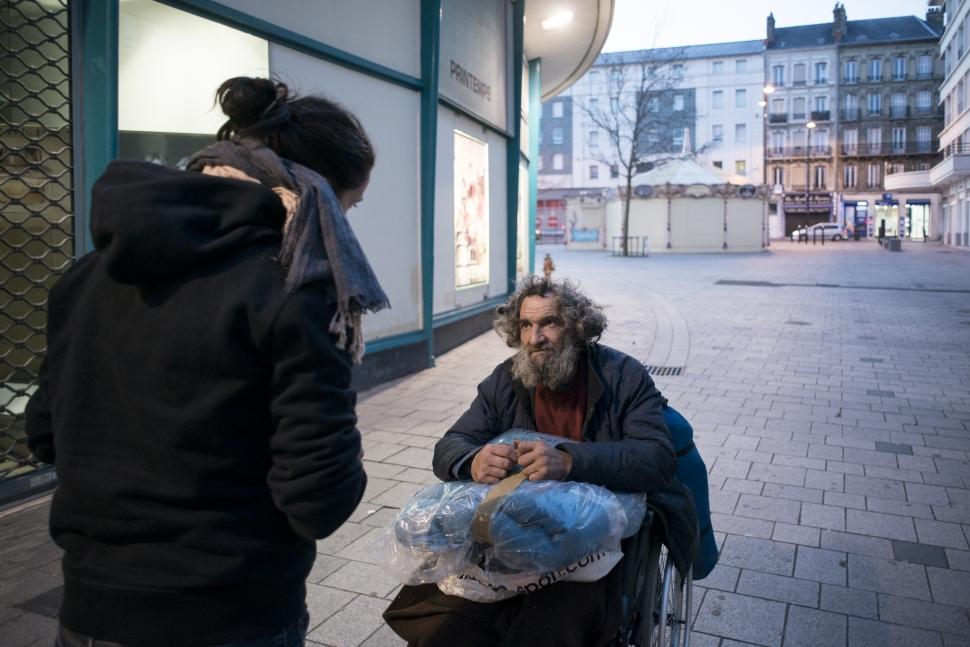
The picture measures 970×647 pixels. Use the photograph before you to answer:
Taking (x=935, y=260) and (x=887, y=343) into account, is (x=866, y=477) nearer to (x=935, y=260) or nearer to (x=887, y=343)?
(x=887, y=343)

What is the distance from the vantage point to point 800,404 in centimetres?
739

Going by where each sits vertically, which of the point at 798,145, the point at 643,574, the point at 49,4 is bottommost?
the point at 643,574

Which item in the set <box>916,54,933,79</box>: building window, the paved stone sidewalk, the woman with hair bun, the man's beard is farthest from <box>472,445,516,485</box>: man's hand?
<box>916,54,933,79</box>: building window

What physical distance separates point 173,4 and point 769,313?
424 inches

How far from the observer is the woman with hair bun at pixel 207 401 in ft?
4.50

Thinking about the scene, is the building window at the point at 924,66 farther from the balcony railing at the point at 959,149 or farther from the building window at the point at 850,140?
the balcony railing at the point at 959,149

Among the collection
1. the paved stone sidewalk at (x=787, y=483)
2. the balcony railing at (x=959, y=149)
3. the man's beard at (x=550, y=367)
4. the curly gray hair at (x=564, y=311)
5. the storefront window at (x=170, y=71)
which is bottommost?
the paved stone sidewalk at (x=787, y=483)

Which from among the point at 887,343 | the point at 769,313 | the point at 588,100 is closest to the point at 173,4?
the point at 887,343

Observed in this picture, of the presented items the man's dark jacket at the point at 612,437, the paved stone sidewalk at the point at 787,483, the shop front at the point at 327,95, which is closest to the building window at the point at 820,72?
the shop front at the point at 327,95

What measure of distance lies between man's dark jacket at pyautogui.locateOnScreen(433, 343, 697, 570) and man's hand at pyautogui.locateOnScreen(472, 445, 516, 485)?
0.10 m

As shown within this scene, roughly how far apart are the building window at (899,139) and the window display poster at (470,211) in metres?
68.0

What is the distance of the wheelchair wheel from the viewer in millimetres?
2455

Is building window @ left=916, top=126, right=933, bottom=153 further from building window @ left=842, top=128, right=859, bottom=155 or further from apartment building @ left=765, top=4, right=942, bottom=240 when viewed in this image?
building window @ left=842, top=128, right=859, bottom=155

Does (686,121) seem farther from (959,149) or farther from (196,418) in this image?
(196,418)
